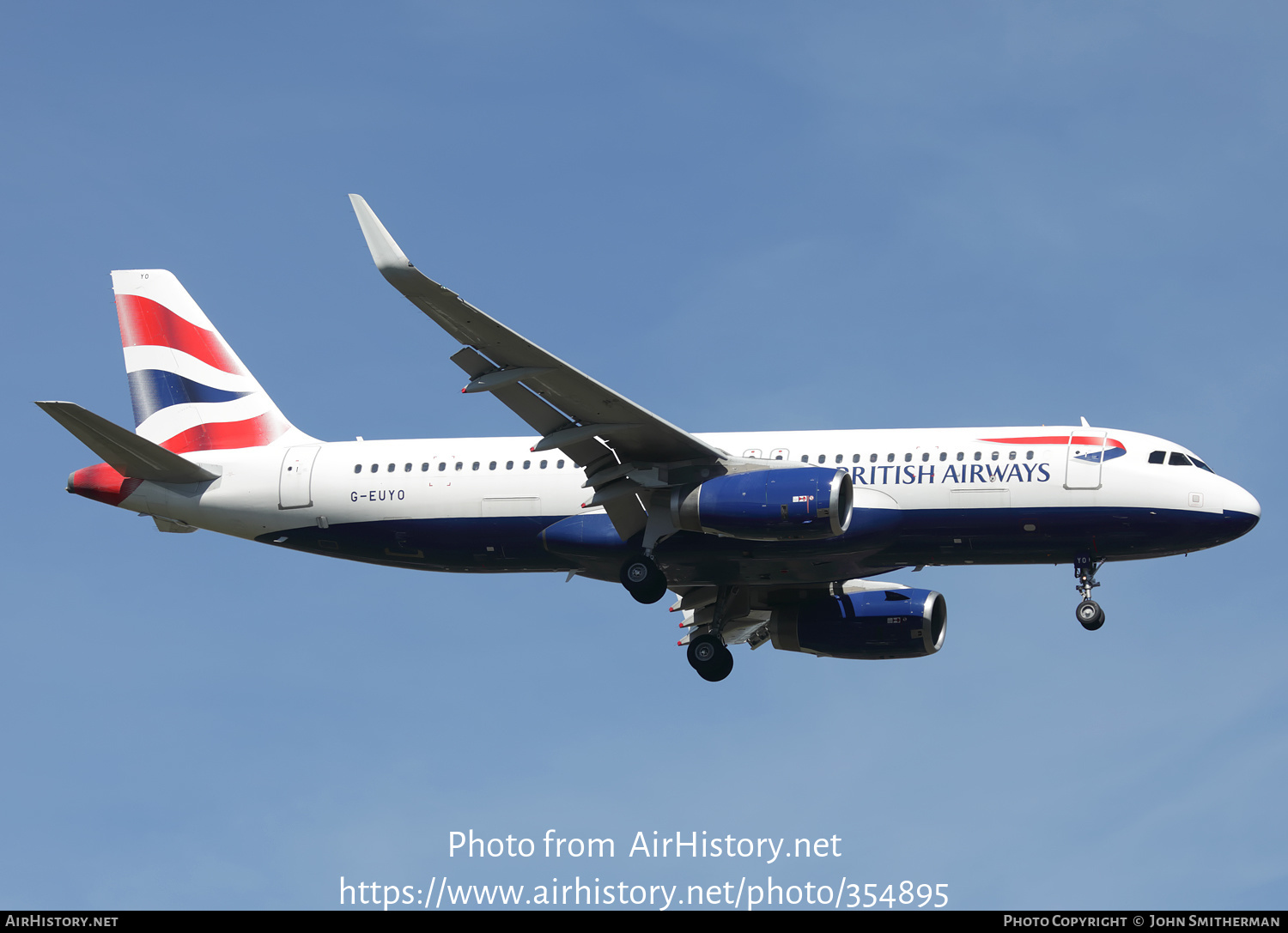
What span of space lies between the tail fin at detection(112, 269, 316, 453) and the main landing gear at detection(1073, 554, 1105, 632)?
19185 millimetres

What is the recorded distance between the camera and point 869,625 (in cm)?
4106

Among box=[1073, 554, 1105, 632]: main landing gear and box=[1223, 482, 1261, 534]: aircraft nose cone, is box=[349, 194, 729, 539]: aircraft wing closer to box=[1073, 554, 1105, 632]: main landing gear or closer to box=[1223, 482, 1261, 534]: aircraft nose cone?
box=[1073, 554, 1105, 632]: main landing gear

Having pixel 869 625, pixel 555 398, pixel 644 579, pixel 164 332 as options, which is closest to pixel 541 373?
pixel 555 398

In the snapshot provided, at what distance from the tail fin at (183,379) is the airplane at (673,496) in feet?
0.23

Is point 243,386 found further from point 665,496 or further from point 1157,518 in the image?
point 1157,518

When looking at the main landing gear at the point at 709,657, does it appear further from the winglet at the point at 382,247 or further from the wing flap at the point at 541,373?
the winglet at the point at 382,247

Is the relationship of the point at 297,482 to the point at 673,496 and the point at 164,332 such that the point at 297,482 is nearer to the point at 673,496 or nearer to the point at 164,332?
the point at 164,332

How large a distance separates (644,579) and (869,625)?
292 inches

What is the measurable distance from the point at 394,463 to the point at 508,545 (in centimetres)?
361

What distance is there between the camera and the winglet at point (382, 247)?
1127 inches

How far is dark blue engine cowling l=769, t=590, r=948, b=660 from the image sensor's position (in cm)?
4081

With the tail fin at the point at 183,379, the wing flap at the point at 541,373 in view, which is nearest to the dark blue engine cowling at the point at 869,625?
the wing flap at the point at 541,373

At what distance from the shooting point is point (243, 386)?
42.3 metres
